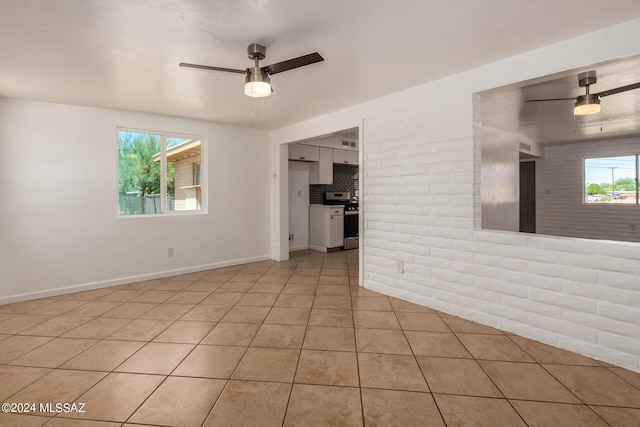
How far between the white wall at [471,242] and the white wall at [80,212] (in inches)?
97.4

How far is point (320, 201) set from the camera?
6.80 m

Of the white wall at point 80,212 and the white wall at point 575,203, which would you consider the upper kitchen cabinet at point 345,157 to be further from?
the white wall at point 575,203

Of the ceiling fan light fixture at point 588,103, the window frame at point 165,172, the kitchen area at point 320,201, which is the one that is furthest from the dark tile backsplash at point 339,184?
the ceiling fan light fixture at point 588,103

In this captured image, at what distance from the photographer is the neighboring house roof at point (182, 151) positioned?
4.48m

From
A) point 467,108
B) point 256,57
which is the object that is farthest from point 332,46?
point 467,108

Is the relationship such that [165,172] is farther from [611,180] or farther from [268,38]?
[611,180]

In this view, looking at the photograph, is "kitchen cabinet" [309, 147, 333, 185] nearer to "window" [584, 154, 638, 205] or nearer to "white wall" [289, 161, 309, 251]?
"white wall" [289, 161, 309, 251]

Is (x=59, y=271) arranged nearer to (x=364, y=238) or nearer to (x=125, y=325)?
(x=125, y=325)

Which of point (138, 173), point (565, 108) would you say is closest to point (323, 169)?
point (138, 173)

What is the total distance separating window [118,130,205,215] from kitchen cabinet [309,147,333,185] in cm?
240

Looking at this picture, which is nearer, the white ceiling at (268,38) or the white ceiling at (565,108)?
the white ceiling at (268,38)

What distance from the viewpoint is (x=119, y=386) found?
1840 millimetres

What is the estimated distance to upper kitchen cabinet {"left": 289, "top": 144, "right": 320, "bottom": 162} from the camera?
584 centimetres

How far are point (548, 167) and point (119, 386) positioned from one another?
8881 mm
